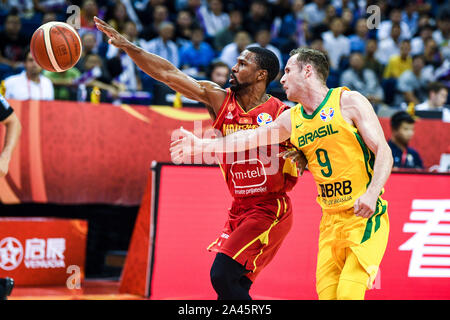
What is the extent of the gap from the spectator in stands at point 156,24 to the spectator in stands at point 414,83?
4.87m

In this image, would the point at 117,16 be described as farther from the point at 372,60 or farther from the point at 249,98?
the point at 249,98

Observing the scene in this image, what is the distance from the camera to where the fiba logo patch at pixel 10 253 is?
309 inches

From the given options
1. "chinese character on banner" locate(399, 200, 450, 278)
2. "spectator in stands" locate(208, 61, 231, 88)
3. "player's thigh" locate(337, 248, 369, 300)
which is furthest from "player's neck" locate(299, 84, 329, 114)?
"spectator in stands" locate(208, 61, 231, 88)

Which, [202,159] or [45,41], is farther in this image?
[202,159]

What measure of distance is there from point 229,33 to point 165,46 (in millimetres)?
1676

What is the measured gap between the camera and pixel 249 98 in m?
5.34

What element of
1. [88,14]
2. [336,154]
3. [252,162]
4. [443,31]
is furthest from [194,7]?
[336,154]

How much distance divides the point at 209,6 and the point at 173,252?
7.74m

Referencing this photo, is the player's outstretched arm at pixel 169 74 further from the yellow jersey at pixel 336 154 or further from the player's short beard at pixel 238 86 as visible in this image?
the yellow jersey at pixel 336 154

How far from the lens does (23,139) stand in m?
8.38

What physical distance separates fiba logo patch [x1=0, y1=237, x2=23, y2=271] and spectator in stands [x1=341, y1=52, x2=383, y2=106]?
6.95 metres

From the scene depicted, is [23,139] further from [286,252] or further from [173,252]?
[286,252]
